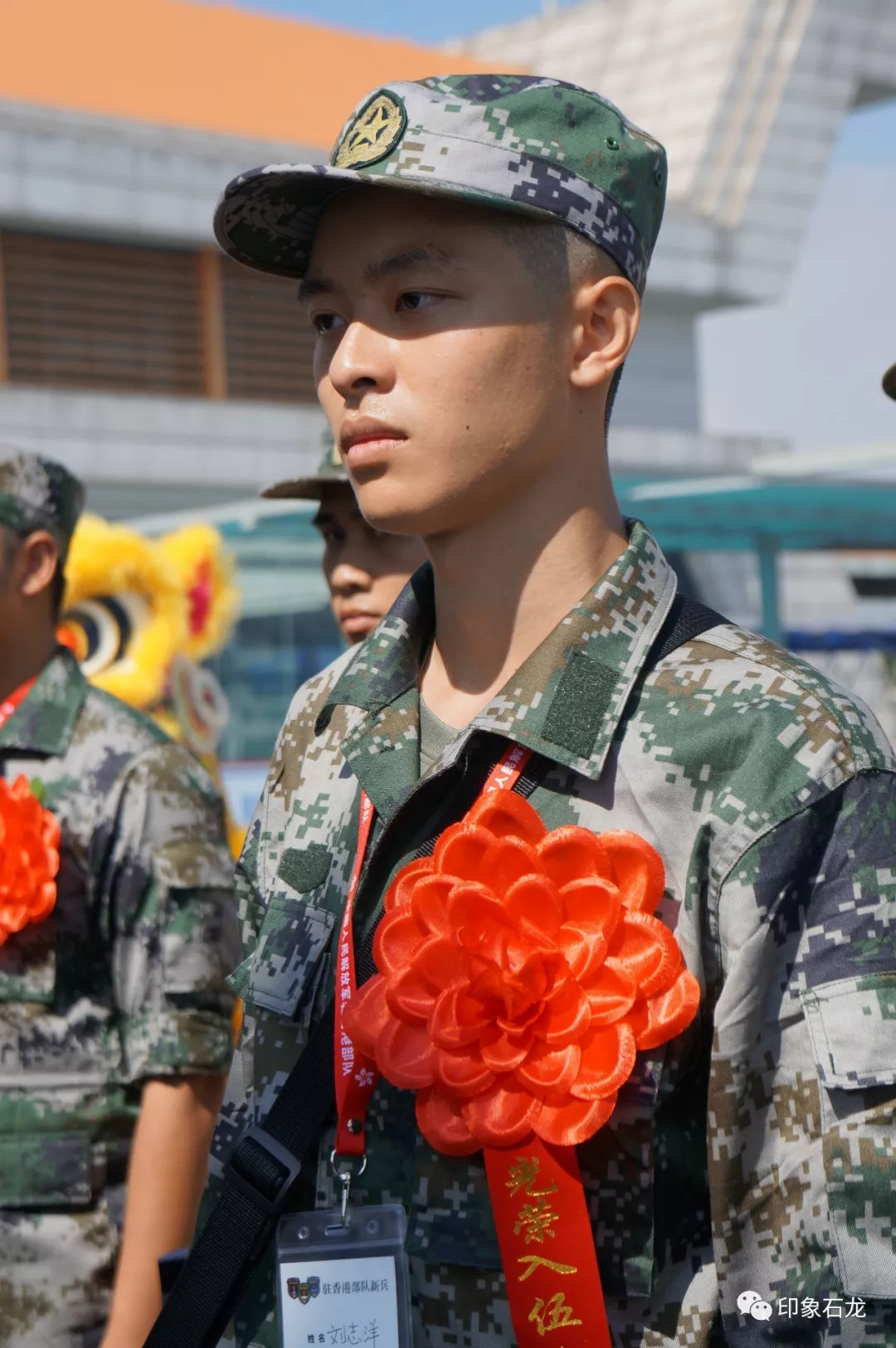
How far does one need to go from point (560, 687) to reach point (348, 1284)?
2.02 ft

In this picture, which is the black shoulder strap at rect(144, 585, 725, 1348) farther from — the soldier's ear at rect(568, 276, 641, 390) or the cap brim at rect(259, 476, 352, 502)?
the cap brim at rect(259, 476, 352, 502)

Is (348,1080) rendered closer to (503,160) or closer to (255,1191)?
(255,1191)

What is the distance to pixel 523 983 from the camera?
1672 mm

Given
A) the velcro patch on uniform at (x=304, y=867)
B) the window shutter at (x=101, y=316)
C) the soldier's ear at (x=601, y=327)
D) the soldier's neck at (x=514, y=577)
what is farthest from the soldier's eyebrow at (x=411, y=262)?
the window shutter at (x=101, y=316)

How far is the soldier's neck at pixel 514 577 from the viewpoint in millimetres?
1951

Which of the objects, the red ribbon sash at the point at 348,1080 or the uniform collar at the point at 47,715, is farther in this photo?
the uniform collar at the point at 47,715

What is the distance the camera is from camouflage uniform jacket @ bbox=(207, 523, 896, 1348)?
1.61 metres

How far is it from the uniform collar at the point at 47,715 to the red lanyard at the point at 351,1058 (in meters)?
1.51

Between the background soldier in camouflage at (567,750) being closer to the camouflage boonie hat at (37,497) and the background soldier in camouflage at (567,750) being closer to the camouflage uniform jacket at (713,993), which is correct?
the camouflage uniform jacket at (713,993)

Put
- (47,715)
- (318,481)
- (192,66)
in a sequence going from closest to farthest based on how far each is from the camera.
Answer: (47,715)
(318,481)
(192,66)

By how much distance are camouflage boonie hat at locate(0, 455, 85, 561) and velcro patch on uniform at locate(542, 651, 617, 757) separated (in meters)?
1.87

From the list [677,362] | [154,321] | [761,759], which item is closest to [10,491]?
[761,759]

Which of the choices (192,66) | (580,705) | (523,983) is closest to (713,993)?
(523,983)

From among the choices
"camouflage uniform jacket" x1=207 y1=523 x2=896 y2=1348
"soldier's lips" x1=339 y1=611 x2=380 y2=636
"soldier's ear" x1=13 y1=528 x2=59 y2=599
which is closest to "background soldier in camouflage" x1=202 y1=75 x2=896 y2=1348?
"camouflage uniform jacket" x1=207 y1=523 x2=896 y2=1348
